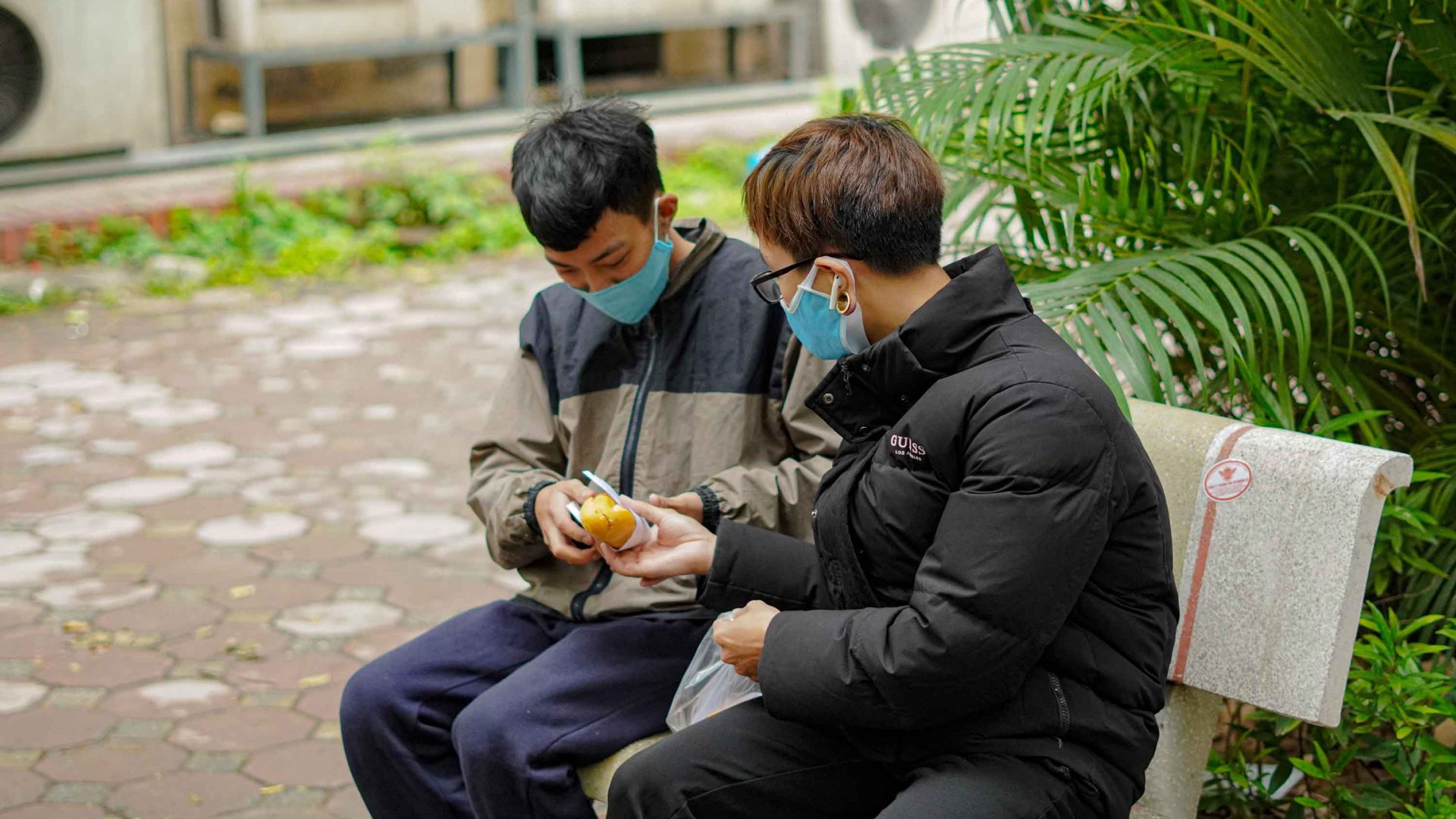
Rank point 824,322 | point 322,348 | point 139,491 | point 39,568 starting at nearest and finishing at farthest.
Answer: point 824,322 → point 39,568 → point 139,491 → point 322,348

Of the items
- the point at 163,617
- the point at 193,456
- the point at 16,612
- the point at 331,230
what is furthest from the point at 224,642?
the point at 331,230

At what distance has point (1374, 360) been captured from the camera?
116 inches

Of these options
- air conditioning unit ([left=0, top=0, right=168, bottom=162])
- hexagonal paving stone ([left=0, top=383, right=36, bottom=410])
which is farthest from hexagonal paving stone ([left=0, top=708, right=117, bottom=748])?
air conditioning unit ([left=0, top=0, right=168, bottom=162])

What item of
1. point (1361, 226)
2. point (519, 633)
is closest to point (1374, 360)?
point (1361, 226)

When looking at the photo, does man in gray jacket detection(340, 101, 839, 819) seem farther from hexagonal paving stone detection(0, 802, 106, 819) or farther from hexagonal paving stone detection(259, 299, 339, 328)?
hexagonal paving stone detection(259, 299, 339, 328)

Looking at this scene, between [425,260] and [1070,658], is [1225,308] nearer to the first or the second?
[1070,658]

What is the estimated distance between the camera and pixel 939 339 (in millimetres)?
1991

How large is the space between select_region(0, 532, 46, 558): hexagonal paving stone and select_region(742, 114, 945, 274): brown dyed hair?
3.32 m

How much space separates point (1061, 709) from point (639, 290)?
3.45 feet

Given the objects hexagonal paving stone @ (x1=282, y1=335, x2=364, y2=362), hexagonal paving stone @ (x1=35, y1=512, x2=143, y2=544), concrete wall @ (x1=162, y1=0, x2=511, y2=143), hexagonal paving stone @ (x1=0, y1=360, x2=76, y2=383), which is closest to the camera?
hexagonal paving stone @ (x1=35, y1=512, x2=143, y2=544)

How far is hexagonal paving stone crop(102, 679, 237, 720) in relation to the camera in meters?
3.66

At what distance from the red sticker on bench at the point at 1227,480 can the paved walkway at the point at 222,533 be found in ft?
6.31

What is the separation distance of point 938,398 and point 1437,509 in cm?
118

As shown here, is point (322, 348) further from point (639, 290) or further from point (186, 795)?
point (639, 290)
